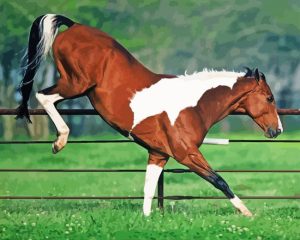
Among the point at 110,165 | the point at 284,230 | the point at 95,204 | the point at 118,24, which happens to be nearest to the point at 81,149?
the point at 110,165

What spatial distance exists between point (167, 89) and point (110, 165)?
3443 millimetres

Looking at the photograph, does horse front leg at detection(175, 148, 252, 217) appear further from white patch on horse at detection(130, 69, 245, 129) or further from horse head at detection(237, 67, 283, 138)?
horse head at detection(237, 67, 283, 138)

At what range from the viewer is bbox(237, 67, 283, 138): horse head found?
7160 mm

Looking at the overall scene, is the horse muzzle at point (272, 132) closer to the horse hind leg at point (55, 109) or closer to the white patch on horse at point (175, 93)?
the white patch on horse at point (175, 93)

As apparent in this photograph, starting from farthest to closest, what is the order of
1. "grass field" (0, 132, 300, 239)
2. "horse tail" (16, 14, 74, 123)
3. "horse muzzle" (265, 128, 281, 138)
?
1. "horse muzzle" (265, 128, 281, 138)
2. "horse tail" (16, 14, 74, 123)
3. "grass field" (0, 132, 300, 239)

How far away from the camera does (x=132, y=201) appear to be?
8.21m

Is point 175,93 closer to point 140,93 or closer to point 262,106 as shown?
point 140,93

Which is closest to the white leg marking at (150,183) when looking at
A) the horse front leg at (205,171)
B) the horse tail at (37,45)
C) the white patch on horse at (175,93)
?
the horse front leg at (205,171)

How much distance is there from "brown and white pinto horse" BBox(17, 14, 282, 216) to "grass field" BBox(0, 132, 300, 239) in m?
0.39

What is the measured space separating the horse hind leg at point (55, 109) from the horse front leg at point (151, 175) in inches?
30.0

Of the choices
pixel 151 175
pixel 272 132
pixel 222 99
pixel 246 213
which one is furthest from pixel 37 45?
pixel 246 213

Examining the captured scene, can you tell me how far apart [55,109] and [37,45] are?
0.58 metres

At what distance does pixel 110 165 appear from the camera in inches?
408

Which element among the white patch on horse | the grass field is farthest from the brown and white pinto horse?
the grass field
